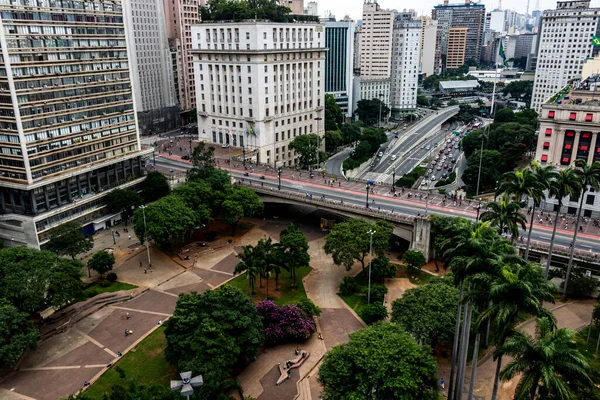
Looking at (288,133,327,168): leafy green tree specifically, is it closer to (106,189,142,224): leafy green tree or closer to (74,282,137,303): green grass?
(106,189,142,224): leafy green tree

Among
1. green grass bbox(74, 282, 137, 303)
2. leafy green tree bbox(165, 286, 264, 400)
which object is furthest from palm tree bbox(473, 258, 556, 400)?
green grass bbox(74, 282, 137, 303)

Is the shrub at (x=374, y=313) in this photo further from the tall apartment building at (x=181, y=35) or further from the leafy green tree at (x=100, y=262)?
the tall apartment building at (x=181, y=35)

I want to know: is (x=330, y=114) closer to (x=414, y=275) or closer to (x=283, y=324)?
(x=414, y=275)

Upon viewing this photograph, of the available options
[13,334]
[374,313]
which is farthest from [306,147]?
[13,334]

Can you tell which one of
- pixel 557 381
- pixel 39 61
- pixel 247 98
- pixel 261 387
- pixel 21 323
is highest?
pixel 39 61

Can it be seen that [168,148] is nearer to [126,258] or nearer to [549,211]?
[126,258]

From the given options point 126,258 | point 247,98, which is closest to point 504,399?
point 126,258
